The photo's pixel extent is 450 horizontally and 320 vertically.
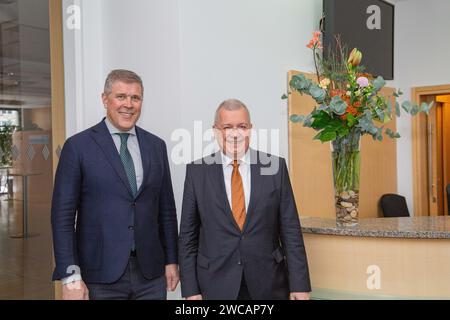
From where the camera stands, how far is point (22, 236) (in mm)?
3262

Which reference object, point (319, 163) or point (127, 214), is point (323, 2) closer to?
point (319, 163)

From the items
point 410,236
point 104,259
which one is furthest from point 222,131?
point 410,236

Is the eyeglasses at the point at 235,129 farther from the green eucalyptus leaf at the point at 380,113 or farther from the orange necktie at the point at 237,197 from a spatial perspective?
the green eucalyptus leaf at the point at 380,113

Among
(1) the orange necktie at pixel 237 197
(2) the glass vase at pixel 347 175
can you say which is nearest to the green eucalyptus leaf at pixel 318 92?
(2) the glass vase at pixel 347 175

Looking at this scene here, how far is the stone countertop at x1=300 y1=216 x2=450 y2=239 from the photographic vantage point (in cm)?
236

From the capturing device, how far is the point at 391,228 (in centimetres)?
248

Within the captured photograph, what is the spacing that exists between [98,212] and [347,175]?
1.30 m

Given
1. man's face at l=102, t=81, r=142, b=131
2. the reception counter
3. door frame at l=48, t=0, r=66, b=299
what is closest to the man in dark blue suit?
man's face at l=102, t=81, r=142, b=131

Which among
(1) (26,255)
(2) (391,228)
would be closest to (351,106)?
(2) (391,228)

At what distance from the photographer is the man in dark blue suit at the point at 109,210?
207cm

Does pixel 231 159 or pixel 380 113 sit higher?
pixel 380 113

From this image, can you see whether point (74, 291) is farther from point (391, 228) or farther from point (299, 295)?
point (391, 228)

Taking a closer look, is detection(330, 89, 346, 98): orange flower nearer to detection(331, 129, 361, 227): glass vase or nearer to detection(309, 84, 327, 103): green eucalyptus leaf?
detection(309, 84, 327, 103): green eucalyptus leaf

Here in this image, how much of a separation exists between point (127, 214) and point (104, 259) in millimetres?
217
